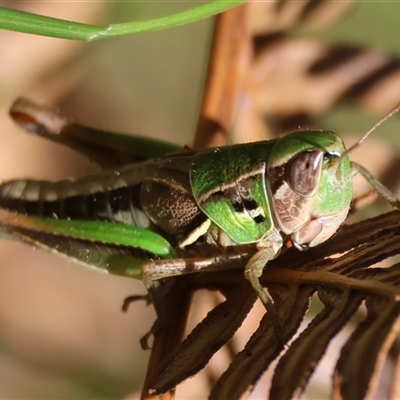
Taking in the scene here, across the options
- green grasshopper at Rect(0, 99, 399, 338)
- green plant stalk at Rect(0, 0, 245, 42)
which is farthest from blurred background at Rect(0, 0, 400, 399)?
green plant stalk at Rect(0, 0, 245, 42)

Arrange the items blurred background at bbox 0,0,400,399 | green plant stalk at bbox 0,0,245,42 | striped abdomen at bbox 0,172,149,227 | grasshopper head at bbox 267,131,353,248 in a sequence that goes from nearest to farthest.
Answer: green plant stalk at bbox 0,0,245,42 → grasshopper head at bbox 267,131,353,248 → striped abdomen at bbox 0,172,149,227 → blurred background at bbox 0,0,400,399

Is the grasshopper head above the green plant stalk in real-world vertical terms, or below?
below

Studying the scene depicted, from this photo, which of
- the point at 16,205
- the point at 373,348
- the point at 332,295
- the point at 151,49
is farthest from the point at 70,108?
the point at 373,348

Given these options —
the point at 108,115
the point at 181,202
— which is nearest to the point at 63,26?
the point at 181,202

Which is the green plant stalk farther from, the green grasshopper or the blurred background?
the blurred background

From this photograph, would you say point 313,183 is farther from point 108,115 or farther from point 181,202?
point 108,115

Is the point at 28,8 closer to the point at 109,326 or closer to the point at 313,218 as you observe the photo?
the point at 109,326
